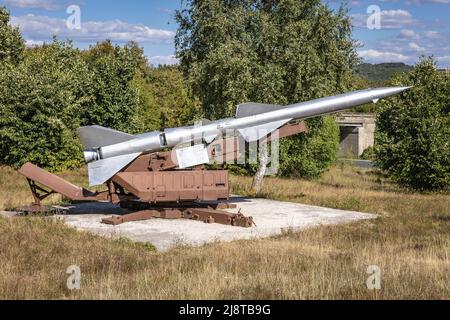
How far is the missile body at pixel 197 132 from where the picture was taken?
15586mm

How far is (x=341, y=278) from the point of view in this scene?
29.5 ft

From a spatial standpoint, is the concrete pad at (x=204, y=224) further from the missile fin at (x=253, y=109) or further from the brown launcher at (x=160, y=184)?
the missile fin at (x=253, y=109)

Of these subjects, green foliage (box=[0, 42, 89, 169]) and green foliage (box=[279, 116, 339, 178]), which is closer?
green foliage (box=[0, 42, 89, 169])

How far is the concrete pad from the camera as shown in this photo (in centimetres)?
1402

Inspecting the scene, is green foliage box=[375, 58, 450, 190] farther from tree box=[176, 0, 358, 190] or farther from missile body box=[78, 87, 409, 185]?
missile body box=[78, 87, 409, 185]

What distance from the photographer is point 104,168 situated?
15539 millimetres

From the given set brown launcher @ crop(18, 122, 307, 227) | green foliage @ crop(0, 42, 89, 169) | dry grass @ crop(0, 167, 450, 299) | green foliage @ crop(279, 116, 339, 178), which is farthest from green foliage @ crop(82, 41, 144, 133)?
dry grass @ crop(0, 167, 450, 299)

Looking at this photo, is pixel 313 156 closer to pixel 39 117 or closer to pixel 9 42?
pixel 39 117

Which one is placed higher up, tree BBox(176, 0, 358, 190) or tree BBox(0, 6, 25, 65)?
tree BBox(0, 6, 25, 65)

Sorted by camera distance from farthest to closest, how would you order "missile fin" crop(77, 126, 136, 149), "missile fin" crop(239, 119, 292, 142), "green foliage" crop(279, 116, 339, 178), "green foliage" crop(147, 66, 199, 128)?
"green foliage" crop(147, 66, 199, 128)
"green foliage" crop(279, 116, 339, 178)
"missile fin" crop(239, 119, 292, 142)
"missile fin" crop(77, 126, 136, 149)

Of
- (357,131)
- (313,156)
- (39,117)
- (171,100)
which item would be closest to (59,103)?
(39,117)

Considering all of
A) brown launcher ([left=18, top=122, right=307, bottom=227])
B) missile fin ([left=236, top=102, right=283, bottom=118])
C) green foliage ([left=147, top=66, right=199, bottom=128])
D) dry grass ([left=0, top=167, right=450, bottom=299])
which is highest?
green foliage ([left=147, top=66, right=199, bottom=128])

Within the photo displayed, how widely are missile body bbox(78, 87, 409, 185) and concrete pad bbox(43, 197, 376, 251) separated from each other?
5.46ft

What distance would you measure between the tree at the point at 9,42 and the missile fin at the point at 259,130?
25114mm
